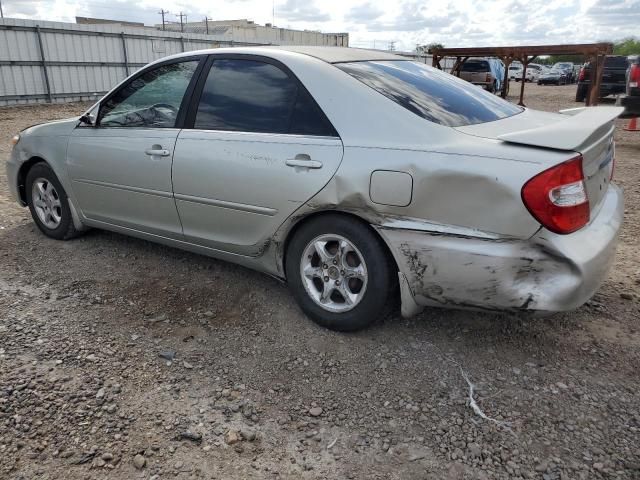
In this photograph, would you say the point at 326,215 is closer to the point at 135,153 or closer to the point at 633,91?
the point at 135,153

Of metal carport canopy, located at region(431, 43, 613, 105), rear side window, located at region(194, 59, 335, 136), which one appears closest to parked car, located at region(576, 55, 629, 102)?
metal carport canopy, located at region(431, 43, 613, 105)

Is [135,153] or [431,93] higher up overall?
[431,93]

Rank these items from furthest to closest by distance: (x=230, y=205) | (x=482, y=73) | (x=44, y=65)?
1. (x=482, y=73)
2. (x=44, y=65)
3. (x=230, y=205)

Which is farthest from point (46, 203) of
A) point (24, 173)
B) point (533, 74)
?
point (533, 74)

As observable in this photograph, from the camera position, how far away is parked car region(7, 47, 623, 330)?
8.27ft

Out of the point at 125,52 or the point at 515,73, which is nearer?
the point at 125,52

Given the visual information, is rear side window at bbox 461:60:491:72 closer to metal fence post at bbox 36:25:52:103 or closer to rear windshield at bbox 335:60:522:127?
metal fence post at bbox 36:25:52:103

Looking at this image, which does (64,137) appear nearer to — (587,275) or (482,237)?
(482,237)

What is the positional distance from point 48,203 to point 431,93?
344 centimetres

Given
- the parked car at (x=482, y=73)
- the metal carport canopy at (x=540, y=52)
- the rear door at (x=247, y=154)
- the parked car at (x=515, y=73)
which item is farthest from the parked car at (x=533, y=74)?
the rear door at (x=247, y=154)

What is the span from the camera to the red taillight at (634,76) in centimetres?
920

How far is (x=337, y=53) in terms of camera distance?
3539 millimetres

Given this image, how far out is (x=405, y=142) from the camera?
274cm

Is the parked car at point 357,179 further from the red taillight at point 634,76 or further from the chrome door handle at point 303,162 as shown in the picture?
the red taillight at point 634,76
